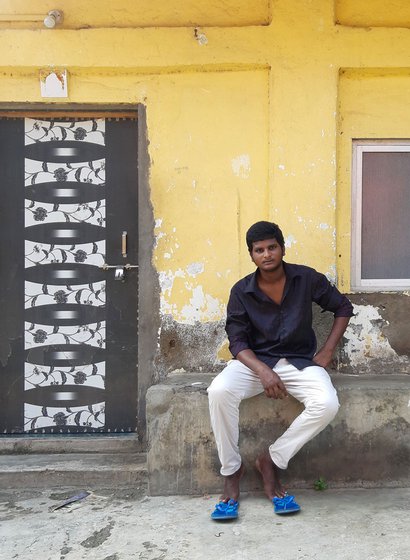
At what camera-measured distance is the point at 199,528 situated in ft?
10.3

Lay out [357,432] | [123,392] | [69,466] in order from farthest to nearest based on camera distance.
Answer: [123,392], [69,466], [357,432]

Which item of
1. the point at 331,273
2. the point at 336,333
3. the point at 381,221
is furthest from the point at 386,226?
the point at 336,333

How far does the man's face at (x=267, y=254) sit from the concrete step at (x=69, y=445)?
1.62m

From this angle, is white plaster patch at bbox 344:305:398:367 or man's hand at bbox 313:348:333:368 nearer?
man's hand at bbox 313:348:333:368

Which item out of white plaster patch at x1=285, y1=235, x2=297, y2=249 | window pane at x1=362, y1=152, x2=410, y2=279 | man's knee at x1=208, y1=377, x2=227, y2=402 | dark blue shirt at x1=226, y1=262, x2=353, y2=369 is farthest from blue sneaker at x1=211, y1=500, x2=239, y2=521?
window pane at x1=362, y1=152, x2=410, y2=279

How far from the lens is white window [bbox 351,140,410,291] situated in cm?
409

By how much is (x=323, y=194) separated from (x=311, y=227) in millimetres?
233

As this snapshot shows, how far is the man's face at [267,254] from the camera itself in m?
3.42

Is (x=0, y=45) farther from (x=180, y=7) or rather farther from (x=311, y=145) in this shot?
(x=311, y=145)

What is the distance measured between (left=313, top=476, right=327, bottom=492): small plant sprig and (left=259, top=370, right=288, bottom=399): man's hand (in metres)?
0.69

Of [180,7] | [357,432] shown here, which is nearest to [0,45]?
[180,7]

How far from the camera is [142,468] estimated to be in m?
3.84

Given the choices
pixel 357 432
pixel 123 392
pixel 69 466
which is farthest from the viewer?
pixel 123 392

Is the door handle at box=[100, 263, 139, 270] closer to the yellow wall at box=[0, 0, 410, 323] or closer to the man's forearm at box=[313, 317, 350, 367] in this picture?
the yellow wall at box=[0, 0, 410, 323]
